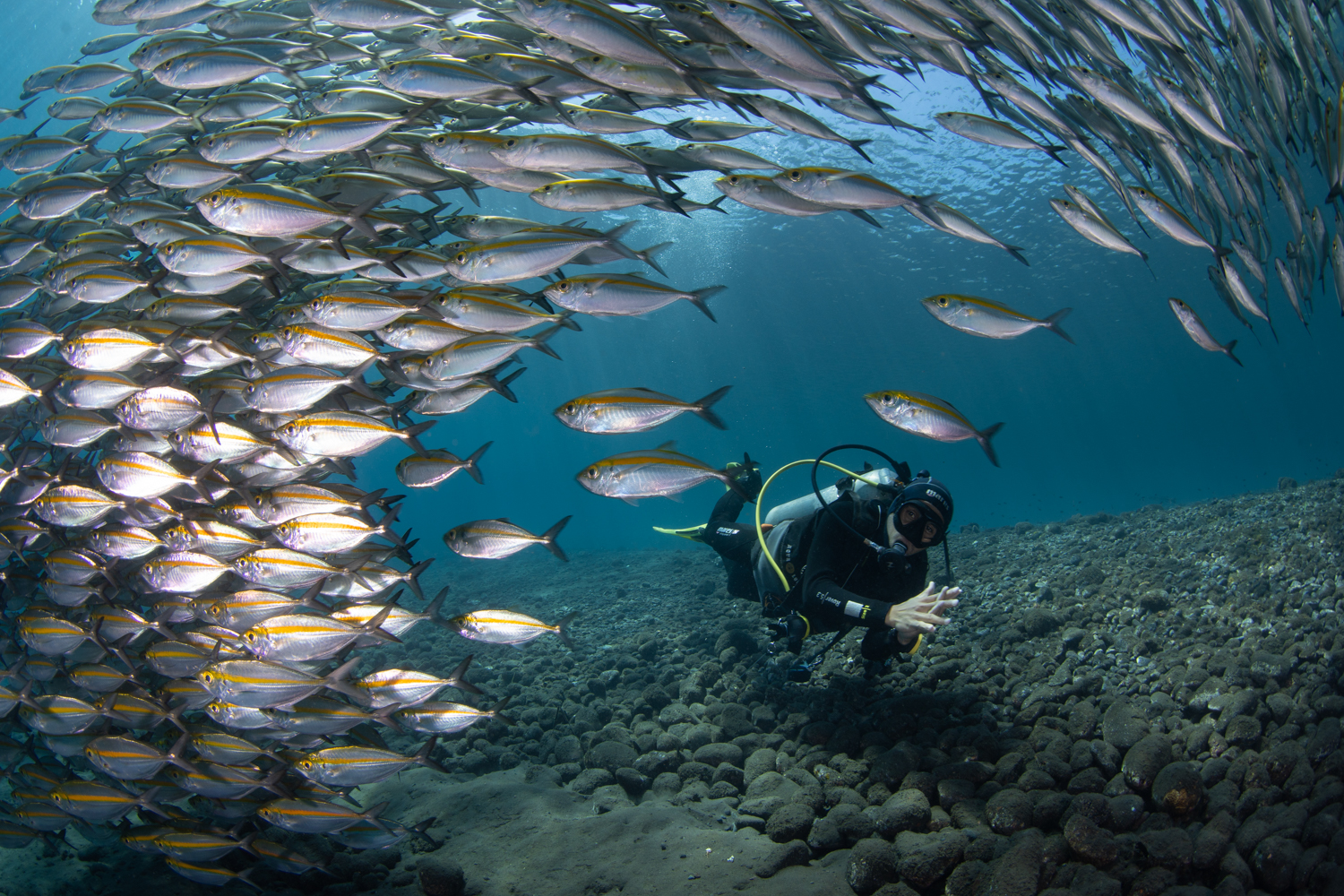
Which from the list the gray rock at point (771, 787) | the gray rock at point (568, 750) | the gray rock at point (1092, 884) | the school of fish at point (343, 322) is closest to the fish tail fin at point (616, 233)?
the school of fish at point (343, 322)

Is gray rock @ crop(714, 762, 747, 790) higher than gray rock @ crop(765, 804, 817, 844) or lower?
lower

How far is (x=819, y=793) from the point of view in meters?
3.69

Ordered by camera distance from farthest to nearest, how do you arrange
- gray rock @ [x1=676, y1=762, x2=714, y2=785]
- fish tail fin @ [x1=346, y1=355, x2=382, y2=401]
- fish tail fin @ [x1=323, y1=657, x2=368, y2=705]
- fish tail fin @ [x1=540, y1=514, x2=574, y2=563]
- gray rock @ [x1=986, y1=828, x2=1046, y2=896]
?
gray rock @ [x1=676, y1=762, x2=714, y2=785]
fish tail fin @ [x1=540, y1=514, x2=574, y2=563]
fish tail fin @ [x1=346, y1=355, x2=382, y2=401]
fish tail fin @ [x1=323, y1=657, x2=368, y2=705]
gray rock @ [x1=986, y1=828, x2=1046, y2=896]

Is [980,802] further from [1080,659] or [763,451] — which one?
[763,451]

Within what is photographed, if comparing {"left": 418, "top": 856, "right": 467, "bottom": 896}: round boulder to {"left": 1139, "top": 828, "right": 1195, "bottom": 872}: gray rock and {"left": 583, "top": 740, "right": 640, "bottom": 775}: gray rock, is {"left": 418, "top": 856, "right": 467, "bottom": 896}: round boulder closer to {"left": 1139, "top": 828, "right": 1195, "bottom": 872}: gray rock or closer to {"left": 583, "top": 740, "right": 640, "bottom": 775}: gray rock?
{"left": 583, "top": 740, "right": 640, "bottom": 775}: gray rock

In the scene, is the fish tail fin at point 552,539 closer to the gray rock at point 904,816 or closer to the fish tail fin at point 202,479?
the fish tail fin at point 202,479

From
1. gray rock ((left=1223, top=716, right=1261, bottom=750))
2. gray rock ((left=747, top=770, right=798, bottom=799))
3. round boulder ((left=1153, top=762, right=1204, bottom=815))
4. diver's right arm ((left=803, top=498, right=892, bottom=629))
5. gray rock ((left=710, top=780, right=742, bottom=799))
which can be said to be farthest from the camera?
gray rock ((left=710, top=780, right=742, bottom=799))

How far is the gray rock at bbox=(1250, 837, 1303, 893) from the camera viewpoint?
2240 millimetres

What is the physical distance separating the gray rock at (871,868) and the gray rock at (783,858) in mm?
302

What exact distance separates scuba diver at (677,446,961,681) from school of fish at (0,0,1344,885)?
1.03m

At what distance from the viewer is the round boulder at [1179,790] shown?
2820mm

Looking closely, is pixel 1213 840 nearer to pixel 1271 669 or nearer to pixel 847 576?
pixel 1271 669

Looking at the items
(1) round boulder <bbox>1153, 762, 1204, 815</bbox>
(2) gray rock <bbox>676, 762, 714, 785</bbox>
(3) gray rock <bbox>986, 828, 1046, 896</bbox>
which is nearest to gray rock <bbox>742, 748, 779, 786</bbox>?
(2) gray rock <bbox>676, 762, 714, 785</bbox>

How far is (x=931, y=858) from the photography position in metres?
2.81
